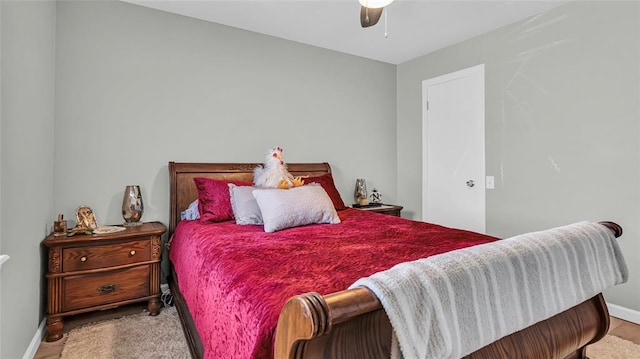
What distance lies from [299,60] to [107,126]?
6.31ft

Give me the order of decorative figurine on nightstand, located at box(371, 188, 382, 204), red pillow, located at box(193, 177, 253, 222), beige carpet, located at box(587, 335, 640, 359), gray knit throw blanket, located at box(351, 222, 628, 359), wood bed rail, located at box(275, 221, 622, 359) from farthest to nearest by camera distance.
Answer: decorative figurine on nightstand, located at box(371, 188, 382, 204) → red pillow, located at box(193, 177, 253, 222) → beige carpet, located at box(587, 335, 640, 359) → gray knit throw blanket, located at box(351, 222, 628, 359) → wood bed rail, located at box(275, 221, 622, 359)

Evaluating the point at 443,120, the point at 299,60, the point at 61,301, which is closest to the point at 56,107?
the point at 61,301

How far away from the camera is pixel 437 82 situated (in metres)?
3.70

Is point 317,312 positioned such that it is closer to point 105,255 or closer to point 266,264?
point 266,264

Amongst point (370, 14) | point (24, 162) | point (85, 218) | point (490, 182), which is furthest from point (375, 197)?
point (24, 162)

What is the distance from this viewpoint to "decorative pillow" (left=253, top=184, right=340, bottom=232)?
2166mm

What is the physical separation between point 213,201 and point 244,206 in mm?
299

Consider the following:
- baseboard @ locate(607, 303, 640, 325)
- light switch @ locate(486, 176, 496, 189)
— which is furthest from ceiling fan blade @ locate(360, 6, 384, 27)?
baseboard @ locate(607, 303, 640, 325)

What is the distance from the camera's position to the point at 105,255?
222cm

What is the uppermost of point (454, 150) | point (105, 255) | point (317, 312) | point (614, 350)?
point (454, 150)

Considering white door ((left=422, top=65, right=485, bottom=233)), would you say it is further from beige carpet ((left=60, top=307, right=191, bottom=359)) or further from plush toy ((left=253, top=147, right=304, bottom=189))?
beige carpet ((left=60, top=307, right=191, bottom=359))

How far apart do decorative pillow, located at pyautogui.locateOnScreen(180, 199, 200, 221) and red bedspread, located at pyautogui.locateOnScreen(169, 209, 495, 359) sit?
0.90 feet

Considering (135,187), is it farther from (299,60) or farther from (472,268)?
(472,268)

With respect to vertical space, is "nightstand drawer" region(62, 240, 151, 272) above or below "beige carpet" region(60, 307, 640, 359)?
above
